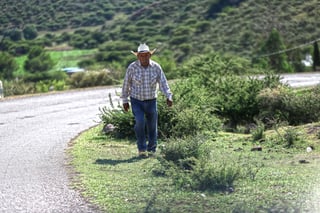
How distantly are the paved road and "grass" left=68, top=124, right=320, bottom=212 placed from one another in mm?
331

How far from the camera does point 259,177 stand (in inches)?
366

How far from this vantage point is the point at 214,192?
8.49 m

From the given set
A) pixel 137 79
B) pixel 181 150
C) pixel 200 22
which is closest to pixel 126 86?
pixel 137 79

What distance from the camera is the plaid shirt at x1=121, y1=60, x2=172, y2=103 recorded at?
11.5 m

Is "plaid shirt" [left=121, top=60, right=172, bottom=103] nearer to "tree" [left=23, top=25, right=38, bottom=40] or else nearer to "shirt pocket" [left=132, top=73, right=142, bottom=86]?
"shirt pocket" [left=132, top=73, right=142, bottom=86]

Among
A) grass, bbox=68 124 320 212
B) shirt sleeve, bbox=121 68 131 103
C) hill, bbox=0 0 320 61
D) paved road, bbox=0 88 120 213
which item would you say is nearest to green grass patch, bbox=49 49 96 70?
hill, bbox=0 0 320 61

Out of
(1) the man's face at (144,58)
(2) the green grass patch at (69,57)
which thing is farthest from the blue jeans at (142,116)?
(2) the green grass patch at (69,57)

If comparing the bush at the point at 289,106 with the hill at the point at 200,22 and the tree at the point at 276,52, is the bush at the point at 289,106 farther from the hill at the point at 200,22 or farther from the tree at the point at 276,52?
the tree at the point at 276,52

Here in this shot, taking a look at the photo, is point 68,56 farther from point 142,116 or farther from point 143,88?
point 143,88

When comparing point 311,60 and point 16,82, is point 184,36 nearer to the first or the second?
point 311,60

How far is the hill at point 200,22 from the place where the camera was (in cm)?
4447

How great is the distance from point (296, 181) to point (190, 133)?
15.2 feet

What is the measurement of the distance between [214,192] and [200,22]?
45.6m

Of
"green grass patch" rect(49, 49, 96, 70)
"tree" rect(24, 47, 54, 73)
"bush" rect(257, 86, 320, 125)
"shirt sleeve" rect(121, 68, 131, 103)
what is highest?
"shirt sleeve" rect(121, 68, 131, 103)
